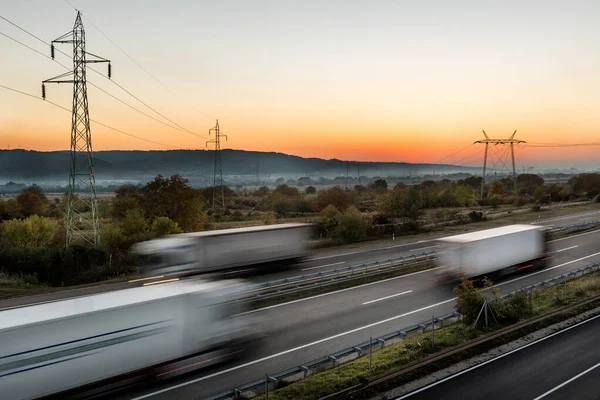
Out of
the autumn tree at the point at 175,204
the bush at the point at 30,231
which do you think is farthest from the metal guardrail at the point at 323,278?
the bush at the point at 30,231

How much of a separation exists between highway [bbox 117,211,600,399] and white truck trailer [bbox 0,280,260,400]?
0.96 m

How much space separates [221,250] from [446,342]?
1301 centimetres

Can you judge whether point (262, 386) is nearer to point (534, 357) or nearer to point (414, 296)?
point (534, 357)

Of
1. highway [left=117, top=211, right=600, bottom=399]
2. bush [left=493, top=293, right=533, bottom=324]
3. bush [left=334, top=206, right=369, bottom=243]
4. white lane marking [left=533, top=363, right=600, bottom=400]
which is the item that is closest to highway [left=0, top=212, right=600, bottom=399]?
highway [left=117, top=211, right=600, bottom=399]

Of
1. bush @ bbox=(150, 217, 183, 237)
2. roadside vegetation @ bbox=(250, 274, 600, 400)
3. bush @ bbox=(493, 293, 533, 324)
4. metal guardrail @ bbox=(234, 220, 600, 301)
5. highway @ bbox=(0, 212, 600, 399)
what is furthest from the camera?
bush @ bbox=(150, 217, 183, 237)

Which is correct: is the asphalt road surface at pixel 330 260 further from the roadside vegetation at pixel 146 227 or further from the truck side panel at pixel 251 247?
the roadside vegetation at pixel 146 227

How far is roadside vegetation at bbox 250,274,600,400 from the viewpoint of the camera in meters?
13.3

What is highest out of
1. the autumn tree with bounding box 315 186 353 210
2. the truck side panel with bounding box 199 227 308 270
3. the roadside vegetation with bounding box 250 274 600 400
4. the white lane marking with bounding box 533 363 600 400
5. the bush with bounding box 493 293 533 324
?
the autumn tree with bounding box 315 186 353 210

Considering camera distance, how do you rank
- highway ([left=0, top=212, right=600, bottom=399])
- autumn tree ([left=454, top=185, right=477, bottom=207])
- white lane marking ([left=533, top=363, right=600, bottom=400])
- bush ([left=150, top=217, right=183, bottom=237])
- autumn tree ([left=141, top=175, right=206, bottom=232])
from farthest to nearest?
autumn tree ([left=454, top=185, right=477, bottom=207]), autumn tree ([left=141, top=175, right=206, bottom=232]), bush ([left=150, top=217, right=183, bottom=237]), highway ([left=0, top=212, right=600, bottom=399]), white lane marking ([left=533, top=363, right=600, bottom=400])

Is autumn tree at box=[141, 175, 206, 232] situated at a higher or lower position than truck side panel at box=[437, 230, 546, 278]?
higher

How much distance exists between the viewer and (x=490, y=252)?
2533 centimetres

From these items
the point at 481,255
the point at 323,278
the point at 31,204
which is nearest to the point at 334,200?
the point at 323,278

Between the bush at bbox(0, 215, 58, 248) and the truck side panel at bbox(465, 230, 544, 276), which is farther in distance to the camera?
the bush at bbox(0, 215, 58, 248)

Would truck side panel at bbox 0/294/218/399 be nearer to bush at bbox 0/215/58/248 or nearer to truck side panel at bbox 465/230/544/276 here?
truck side panel at bbox 465/230/544/276
